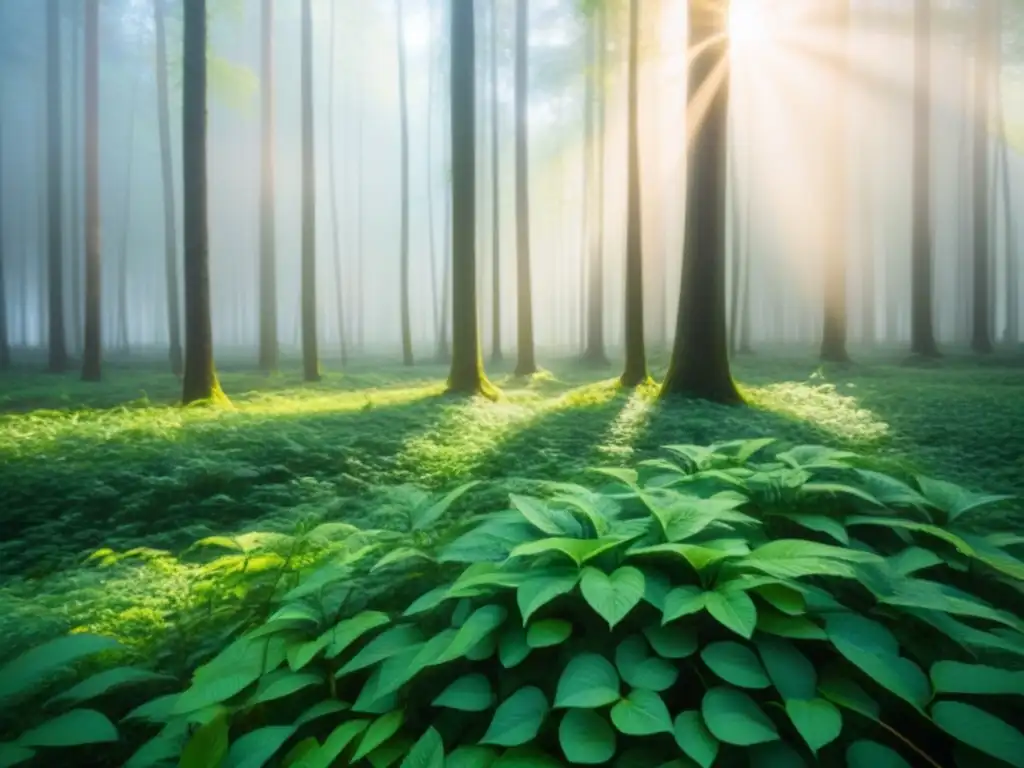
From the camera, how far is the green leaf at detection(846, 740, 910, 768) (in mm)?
1635

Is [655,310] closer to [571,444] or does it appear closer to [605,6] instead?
[605,6]

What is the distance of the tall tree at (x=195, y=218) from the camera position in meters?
9.55

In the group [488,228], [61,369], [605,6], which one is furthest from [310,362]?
[488,228]

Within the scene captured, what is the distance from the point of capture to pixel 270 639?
2.42m

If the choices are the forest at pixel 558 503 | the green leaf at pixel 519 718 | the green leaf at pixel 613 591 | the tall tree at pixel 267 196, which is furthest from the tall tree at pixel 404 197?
the green leaf at pixel 519 718

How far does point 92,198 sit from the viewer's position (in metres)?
14.3

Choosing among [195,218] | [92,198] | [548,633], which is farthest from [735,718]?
[92,198]

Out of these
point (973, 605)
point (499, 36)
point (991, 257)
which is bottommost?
point (973, 605)

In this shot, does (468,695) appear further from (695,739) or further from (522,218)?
(522,218)

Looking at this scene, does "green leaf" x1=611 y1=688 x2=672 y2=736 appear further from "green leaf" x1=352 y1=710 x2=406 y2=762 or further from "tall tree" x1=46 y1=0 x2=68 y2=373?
"tall tree" x1=46 y1=0 x2=68 y2=373

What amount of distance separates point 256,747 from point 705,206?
8.65 m

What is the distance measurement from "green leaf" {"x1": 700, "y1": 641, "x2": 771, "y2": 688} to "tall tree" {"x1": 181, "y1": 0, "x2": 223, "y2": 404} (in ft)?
30.8

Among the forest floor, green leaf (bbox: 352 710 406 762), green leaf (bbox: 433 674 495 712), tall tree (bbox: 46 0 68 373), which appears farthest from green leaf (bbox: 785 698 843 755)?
tall tree (bbox: 46 0 68 373)

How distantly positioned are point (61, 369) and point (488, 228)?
27.5 metres
